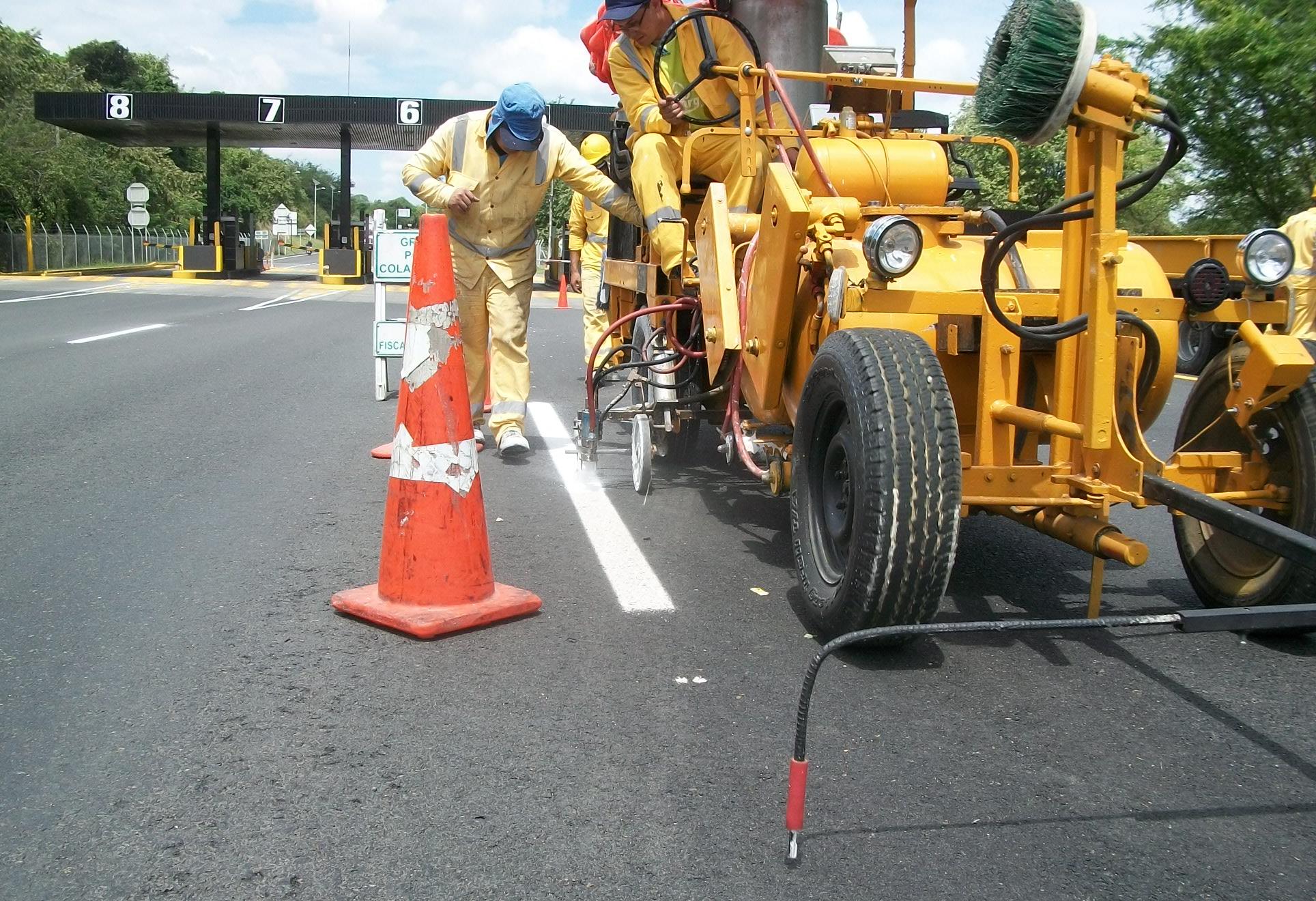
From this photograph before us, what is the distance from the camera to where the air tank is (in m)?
7.54

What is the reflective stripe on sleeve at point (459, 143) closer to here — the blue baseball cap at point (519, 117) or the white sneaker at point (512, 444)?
the blue baseball cap at point (519, 117)

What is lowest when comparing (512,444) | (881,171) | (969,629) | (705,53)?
(512,444)

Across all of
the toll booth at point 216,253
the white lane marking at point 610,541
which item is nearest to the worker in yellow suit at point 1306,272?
the white lane marking at point 610,541

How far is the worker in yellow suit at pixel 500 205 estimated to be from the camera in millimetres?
7457

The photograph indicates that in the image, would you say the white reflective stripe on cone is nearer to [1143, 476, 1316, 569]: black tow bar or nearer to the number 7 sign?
[1143, 476, 1316, 569]: black tow bar

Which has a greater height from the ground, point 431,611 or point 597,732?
point 431,611

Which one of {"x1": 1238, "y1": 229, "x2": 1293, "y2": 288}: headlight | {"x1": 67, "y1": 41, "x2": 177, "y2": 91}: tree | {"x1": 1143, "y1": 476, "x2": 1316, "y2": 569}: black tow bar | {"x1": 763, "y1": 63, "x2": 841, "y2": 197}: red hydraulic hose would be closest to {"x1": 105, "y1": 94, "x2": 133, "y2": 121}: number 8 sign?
{"x1": 763, "y1": 63, "x2": 841, "y2": 197}: red hydraulic hose

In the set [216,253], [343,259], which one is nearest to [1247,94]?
[343,259]

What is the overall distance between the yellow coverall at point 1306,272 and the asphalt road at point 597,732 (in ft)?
15.8

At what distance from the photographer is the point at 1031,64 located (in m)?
3.65

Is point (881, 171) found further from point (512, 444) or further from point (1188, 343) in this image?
point (1188, 343)

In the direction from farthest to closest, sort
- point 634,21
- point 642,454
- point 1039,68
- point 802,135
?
point 634,21, point 642,454, point 802,135, point 1039,68

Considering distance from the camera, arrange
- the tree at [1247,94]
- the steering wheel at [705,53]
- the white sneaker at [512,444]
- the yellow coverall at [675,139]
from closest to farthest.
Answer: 1. the steering wheel at [705,53]
2. the yellow coverall at [675,139]
3. the white sneaker at [512,444]
4. the tree at [1247,94]

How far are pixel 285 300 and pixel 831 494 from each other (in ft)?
75.3
